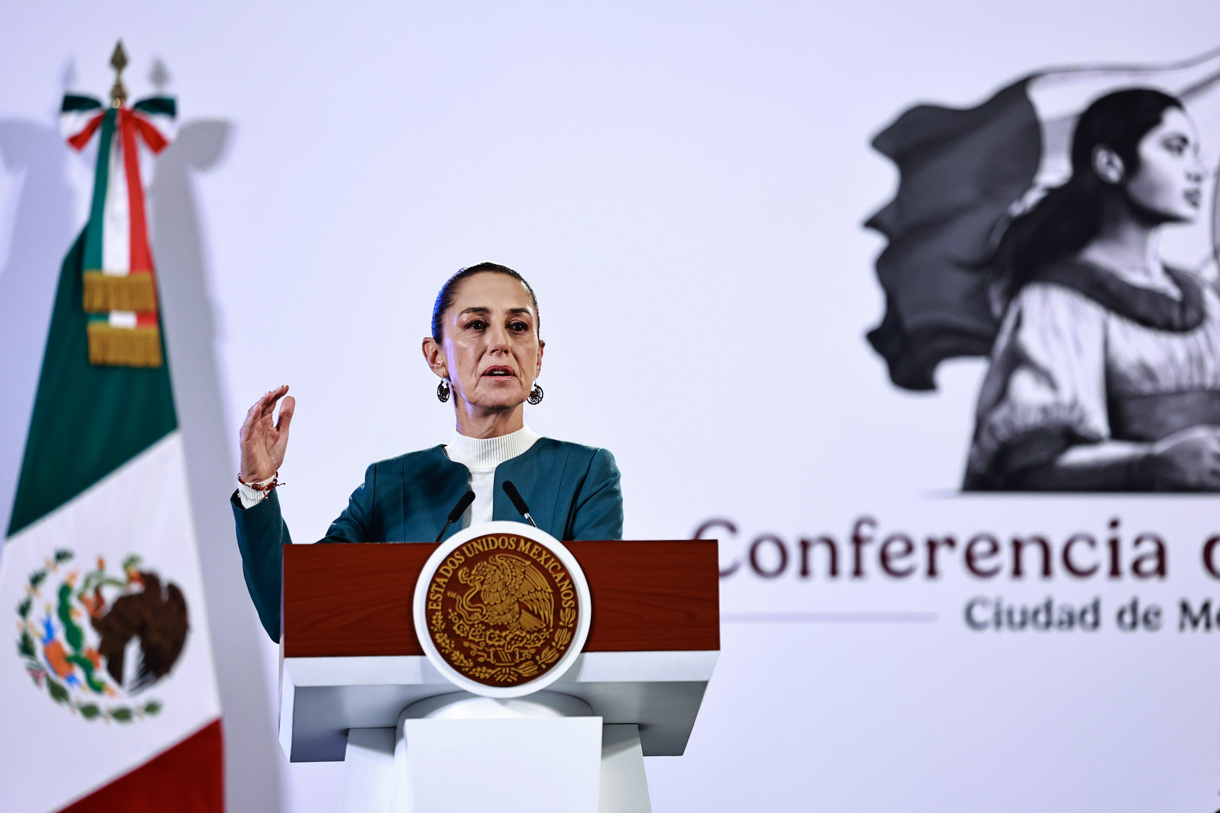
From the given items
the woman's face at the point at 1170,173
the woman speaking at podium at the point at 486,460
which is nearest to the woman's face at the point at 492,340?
the woman speaking at podium at the point at 486,460

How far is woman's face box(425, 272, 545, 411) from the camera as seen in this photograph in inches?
94.7

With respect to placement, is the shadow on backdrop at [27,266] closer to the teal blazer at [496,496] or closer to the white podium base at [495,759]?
the teal blazer at [496,496]

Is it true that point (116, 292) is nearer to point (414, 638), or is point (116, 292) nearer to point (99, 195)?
point (99, 195)

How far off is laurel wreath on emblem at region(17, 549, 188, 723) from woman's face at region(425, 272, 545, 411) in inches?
56.9

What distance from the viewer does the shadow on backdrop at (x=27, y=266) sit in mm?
3576

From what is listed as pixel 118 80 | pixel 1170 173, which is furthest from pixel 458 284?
pixel 1170 173

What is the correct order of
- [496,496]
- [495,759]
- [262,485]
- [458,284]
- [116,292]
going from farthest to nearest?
[116,292]
[458,284]
[496,496]
[262,485]
[495,759]

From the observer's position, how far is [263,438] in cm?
216

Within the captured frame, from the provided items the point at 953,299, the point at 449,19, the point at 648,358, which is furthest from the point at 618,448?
the point at 449,19

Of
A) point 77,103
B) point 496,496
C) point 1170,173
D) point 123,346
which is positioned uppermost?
point 77,103

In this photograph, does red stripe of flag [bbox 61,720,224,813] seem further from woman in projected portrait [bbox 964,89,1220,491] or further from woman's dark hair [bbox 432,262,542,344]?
woman in projected portrait [bbox 964,89,1220,491]

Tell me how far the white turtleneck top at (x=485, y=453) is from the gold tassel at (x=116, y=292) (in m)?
1.44

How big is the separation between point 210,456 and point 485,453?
149 cm

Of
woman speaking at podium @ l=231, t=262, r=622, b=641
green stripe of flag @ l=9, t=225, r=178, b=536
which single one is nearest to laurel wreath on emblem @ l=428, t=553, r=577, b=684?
woman speaking at podium @ l=231, t=262, r=622, b=641
